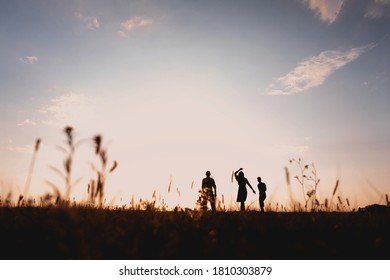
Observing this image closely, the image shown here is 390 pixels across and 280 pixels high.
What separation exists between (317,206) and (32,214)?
4796mm

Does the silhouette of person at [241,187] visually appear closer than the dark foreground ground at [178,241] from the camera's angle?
No

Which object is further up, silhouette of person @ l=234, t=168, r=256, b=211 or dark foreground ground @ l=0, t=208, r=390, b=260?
silhouette of person @ l=234, t=168, r=256, b=211

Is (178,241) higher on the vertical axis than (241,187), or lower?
lower

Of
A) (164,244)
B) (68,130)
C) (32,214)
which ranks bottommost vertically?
(164,244)

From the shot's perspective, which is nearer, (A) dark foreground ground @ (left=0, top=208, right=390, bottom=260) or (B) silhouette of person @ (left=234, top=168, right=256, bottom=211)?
(A) dark foreground ground @ (left=0, top=208, right=390, bottom=260)

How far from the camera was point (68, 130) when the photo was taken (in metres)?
1.97

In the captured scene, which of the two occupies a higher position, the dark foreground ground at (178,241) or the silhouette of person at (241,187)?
the silhouette of person at (241,187)

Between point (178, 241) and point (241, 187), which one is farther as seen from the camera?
point (241, 187)
